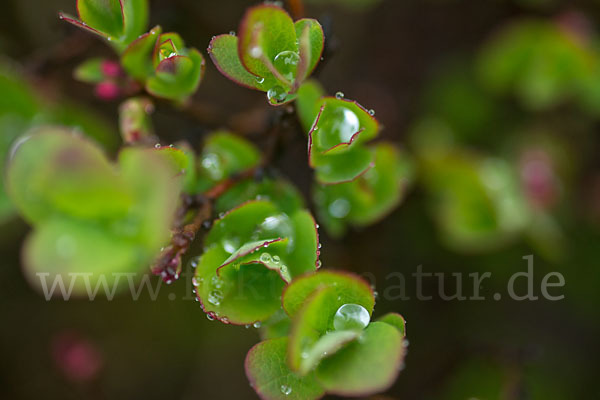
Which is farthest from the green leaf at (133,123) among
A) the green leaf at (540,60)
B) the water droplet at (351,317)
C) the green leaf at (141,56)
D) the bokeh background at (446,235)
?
the green leaf at (540,60)

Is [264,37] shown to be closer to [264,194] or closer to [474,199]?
[264,194]

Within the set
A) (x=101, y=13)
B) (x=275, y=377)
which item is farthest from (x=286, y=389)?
(x=101, y=13)

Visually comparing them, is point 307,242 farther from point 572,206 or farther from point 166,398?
point 572,206

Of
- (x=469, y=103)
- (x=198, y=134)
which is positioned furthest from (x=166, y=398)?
(x=469, y=103)

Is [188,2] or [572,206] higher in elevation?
[188,2]

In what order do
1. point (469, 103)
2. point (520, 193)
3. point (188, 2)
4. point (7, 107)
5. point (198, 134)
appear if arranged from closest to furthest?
1. point (198, 134)
2. point (7, 107)
3. point (520, 193)
4. point (188, 2)
5. point (469, 103)

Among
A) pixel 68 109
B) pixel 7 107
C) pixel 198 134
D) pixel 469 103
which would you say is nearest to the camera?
pixel 198 134
